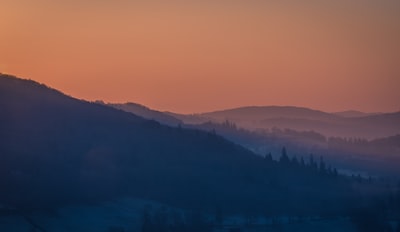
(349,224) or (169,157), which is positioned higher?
(169,157)

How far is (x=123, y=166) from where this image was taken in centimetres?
12362

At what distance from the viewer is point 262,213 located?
113 meters

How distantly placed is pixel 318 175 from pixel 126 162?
39.1m

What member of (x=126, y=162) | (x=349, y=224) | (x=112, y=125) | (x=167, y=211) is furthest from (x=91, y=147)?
(x=349, y=224)

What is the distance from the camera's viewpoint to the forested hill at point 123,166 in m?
105

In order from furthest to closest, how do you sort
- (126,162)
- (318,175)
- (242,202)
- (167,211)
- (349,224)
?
(318,175), (126,162), (242,202), (349,224), (167,211)

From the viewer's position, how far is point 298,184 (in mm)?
140250

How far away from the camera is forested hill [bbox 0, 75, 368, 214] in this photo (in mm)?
105000

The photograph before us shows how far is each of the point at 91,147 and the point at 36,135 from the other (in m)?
8.11

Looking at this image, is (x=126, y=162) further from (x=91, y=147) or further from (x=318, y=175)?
(x=318, y=175)

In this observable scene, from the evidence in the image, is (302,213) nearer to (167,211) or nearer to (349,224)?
(349,224)

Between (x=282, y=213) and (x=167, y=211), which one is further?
(x=282, y=213)

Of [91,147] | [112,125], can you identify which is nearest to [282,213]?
[91,147]

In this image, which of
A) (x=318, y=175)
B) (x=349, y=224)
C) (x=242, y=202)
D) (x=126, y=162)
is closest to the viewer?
(x=349, y=224)
